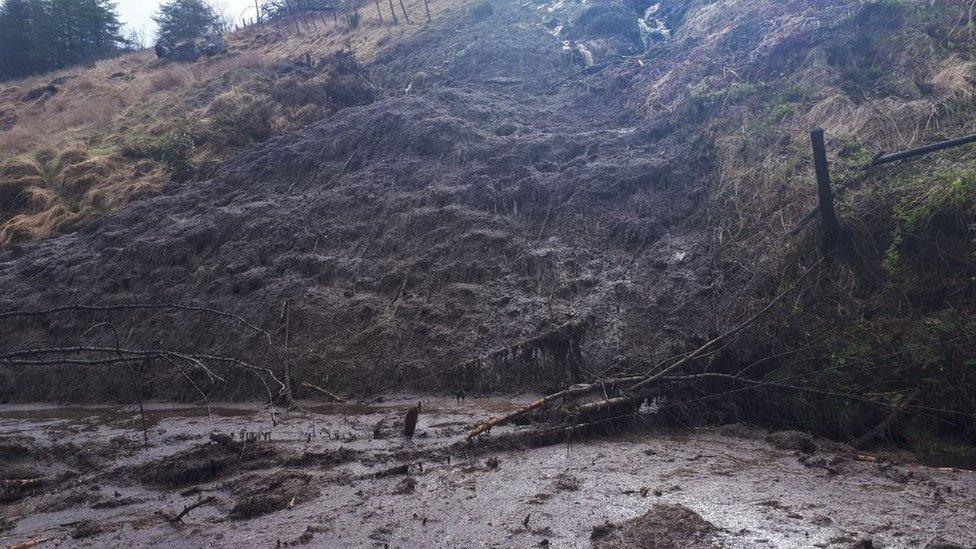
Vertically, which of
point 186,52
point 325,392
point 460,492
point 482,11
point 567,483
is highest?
point 186,52

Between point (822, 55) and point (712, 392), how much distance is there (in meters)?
7.94

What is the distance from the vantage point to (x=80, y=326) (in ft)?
33.9

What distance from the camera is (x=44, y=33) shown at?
29625mm

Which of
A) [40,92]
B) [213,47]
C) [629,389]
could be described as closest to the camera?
[629,389]

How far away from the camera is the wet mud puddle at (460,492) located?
4051mm

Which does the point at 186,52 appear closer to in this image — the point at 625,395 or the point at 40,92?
the point at 40,92

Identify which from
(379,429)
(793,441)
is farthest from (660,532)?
(379,429)

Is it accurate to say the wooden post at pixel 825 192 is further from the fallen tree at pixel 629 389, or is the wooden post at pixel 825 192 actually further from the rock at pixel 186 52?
the rock at pixel 186 52

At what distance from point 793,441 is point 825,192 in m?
2.88

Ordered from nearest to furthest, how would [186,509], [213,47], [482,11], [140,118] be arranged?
[186,509], [140,118], [482,11], [213,47]

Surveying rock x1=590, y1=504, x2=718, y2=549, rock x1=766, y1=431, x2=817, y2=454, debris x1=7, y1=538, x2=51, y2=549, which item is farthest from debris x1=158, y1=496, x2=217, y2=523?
rock x1=766, y1=431, x2=817, y2=454

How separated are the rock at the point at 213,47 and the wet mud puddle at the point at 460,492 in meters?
21.9

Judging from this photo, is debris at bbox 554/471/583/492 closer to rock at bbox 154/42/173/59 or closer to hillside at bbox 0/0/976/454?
hillside at bbox 0/0/976/454

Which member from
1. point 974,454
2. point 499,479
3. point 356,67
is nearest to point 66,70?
point 356,67
